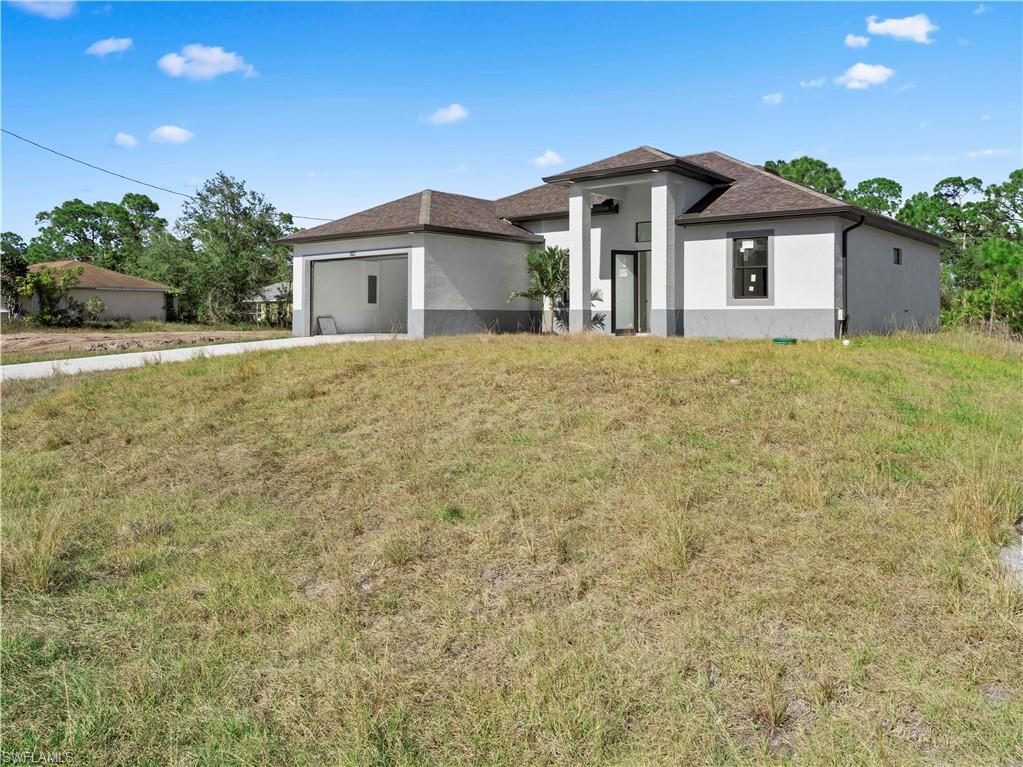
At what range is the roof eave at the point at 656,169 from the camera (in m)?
18.2

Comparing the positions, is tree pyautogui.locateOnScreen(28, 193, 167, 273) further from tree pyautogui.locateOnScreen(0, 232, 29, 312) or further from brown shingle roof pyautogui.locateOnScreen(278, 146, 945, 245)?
brown shingle roof pyautogui.locateOnScreen(278, 146, 945, 245)

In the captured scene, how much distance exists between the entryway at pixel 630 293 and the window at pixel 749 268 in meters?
2.93

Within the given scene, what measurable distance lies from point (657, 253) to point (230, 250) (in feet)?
87.6

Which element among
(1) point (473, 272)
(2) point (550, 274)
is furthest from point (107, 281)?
(2) point (550, 274)

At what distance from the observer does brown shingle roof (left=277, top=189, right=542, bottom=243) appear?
20.8 metres

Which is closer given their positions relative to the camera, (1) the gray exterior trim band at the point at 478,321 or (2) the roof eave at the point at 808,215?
(2) the roof eave at the point at 808,215

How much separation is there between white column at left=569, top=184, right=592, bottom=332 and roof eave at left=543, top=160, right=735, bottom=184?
590mm

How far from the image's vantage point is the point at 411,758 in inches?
141

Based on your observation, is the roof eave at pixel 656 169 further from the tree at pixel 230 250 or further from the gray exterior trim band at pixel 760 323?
the tree at pixel 230 250

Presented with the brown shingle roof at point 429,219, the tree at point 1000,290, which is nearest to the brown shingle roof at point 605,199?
the brown shingle roof at point 429,219

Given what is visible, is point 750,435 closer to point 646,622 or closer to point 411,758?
point 646,622

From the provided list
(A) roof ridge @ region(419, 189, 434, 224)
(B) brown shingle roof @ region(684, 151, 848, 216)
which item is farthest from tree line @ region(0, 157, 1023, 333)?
(A) roof ridge @ region(419, 189, 434, 224)

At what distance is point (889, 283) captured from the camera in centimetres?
2069

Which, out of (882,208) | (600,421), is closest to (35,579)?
(600,421)
